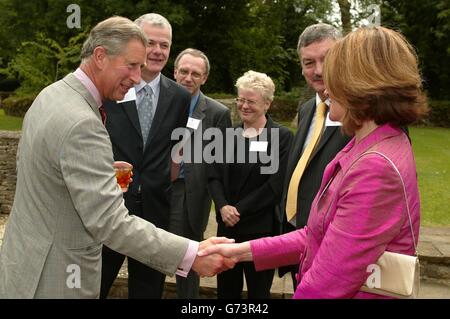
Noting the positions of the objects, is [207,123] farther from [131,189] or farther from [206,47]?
[206,47]

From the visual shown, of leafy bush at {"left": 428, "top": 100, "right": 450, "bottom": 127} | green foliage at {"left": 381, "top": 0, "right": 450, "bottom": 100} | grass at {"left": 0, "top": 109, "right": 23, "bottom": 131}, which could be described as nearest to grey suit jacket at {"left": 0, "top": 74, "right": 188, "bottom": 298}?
grass at {"left": 0, "top": 109, "right": 23, "bottom": 131}

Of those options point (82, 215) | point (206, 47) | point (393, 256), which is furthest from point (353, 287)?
point (206, 47)

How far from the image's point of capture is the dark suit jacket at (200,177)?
443 cm

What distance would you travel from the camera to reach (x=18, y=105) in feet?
75.5

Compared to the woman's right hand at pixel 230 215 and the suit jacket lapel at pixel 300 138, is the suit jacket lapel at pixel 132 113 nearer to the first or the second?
the woman's right hand at pixel 230 215

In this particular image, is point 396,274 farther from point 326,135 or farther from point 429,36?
point 429,36

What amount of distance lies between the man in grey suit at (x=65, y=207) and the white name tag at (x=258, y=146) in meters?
1.71

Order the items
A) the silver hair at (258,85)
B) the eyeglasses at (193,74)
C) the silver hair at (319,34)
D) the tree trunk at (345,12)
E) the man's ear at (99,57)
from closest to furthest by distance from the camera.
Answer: the man's ear at (99,57), the silver hair at (319,34), the silver hair at (258,85), the eyeglasses at (193,74), the tree trunk at (345,12)

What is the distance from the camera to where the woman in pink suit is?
185 centimetres

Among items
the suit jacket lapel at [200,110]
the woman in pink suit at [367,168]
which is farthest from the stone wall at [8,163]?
the woman in pink suit at [367,168]

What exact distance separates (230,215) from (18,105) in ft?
68.3

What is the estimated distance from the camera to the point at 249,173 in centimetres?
417

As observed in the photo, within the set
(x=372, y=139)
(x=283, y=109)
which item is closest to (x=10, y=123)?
(x=283, y=109)
